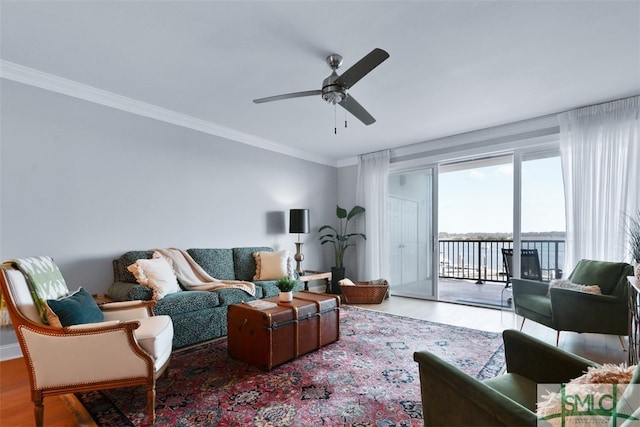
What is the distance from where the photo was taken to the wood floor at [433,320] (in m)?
1.84

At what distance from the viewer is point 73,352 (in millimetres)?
1710

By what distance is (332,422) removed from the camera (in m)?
1.75

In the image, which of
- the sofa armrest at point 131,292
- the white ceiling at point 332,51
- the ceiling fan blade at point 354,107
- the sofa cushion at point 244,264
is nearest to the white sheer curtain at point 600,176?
the white ceiling at point 332,51

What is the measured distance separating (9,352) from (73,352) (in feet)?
5.57

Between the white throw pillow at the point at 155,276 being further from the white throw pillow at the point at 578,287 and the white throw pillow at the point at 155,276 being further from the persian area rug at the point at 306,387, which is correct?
the white throw pillow at the point at 578,287

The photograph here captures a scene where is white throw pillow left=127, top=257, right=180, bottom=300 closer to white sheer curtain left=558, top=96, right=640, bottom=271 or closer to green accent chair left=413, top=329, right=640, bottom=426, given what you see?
green accent chair left=413, top=329, right=640, bottom=426

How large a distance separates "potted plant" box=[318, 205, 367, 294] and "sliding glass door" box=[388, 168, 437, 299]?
0.62m

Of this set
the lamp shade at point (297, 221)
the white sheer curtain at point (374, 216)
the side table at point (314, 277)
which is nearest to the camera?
the side table at point (314, 277)

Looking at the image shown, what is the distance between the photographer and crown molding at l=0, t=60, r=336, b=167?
9.00 ft

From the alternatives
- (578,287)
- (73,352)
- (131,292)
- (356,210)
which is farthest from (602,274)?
(131,292)

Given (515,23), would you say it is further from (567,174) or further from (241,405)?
(241,405)

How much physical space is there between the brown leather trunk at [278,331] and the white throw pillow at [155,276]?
30.3 inches

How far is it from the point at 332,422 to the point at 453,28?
8.73 feet

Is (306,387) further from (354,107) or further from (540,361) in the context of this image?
(354,107)
